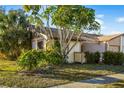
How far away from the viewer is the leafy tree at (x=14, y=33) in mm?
22844

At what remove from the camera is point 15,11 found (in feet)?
76.3

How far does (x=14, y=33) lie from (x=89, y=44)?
6.81 meters

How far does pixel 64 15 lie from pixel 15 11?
25.3 ft

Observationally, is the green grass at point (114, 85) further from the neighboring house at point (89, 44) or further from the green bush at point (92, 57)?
the neighboring house at point (89, 44)

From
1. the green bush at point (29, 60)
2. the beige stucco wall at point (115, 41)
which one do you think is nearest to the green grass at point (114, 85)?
the green bush at point (29, 60)

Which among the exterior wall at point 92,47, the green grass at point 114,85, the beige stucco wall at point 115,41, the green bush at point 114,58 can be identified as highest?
the beige stucco wall at point 115,41

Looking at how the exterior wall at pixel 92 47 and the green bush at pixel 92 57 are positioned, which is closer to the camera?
the green bush at pixel 92 57

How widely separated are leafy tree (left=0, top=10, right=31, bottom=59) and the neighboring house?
0.97 m

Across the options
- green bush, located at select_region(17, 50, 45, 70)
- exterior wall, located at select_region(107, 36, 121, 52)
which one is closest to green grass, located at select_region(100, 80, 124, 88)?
green bush, located at select_region(17, 50, 45, 70)

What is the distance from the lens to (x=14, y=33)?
22828 mm

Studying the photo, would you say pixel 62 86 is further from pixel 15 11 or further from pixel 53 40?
pixel 15 11

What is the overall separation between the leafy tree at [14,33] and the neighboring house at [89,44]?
97 centimetres

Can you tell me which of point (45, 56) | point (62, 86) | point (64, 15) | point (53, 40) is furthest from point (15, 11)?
point (62, 86)
